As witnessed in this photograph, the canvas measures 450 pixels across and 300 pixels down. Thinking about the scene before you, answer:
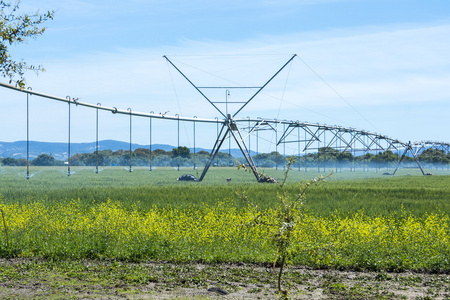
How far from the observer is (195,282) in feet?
34.3

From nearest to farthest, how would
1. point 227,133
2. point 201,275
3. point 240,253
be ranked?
point 201,275, point 240,253, point 227,133

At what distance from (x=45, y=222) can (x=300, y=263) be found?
9.52 metres

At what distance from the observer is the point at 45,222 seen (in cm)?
1736

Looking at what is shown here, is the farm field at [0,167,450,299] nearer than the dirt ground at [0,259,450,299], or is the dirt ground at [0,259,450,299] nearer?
the dirt ground at [0,259,450,299]

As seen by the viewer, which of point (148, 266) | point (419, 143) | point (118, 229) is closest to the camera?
point (148, 266)

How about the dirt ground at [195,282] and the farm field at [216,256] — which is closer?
the dirt ground at [195,282]

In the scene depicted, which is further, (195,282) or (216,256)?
(216,256)

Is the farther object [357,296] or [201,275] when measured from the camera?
[201,275]

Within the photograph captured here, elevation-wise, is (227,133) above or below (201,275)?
above

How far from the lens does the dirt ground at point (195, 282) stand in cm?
962

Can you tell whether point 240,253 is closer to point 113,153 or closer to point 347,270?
point 347,270

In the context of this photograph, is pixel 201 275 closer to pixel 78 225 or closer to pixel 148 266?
pixel 148 266

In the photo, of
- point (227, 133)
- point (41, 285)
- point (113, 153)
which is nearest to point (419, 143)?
point (113, 153)

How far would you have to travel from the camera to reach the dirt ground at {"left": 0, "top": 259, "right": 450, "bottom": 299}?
9617 millimetres
